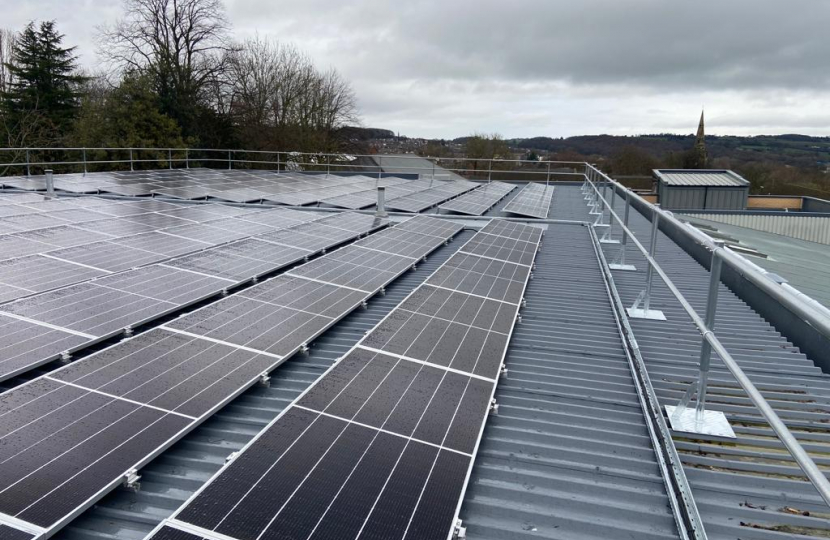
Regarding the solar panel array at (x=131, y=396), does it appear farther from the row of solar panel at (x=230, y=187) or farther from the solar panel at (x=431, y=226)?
the row of solar panel at (x=230, y=187)

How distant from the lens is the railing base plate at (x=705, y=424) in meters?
4.75

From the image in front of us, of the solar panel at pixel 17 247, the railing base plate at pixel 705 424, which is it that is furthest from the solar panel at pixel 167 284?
the railing base plate at pixel 705 424

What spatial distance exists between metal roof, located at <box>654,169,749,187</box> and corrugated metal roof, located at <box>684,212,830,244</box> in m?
2.95

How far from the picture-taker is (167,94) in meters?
38.8

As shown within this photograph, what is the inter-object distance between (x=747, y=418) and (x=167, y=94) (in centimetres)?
4173

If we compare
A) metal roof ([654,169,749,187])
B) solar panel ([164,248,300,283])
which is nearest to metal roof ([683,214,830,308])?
metal roof ([654,169,749,187])

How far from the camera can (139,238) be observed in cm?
1109

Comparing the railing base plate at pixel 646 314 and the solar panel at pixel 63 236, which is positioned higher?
the solar panel at pixel 63 236

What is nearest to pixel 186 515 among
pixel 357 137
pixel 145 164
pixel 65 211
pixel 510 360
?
pixel 510 360

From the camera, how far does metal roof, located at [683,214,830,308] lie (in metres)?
13.0

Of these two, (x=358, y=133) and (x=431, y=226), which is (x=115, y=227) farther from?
(x=358, y=133)

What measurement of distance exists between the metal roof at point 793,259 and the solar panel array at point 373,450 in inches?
385

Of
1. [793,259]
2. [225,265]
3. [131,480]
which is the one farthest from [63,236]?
[793,259]

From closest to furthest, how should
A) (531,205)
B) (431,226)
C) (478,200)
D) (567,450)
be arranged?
(567,450), (431,226), (531,205), (478,200)
